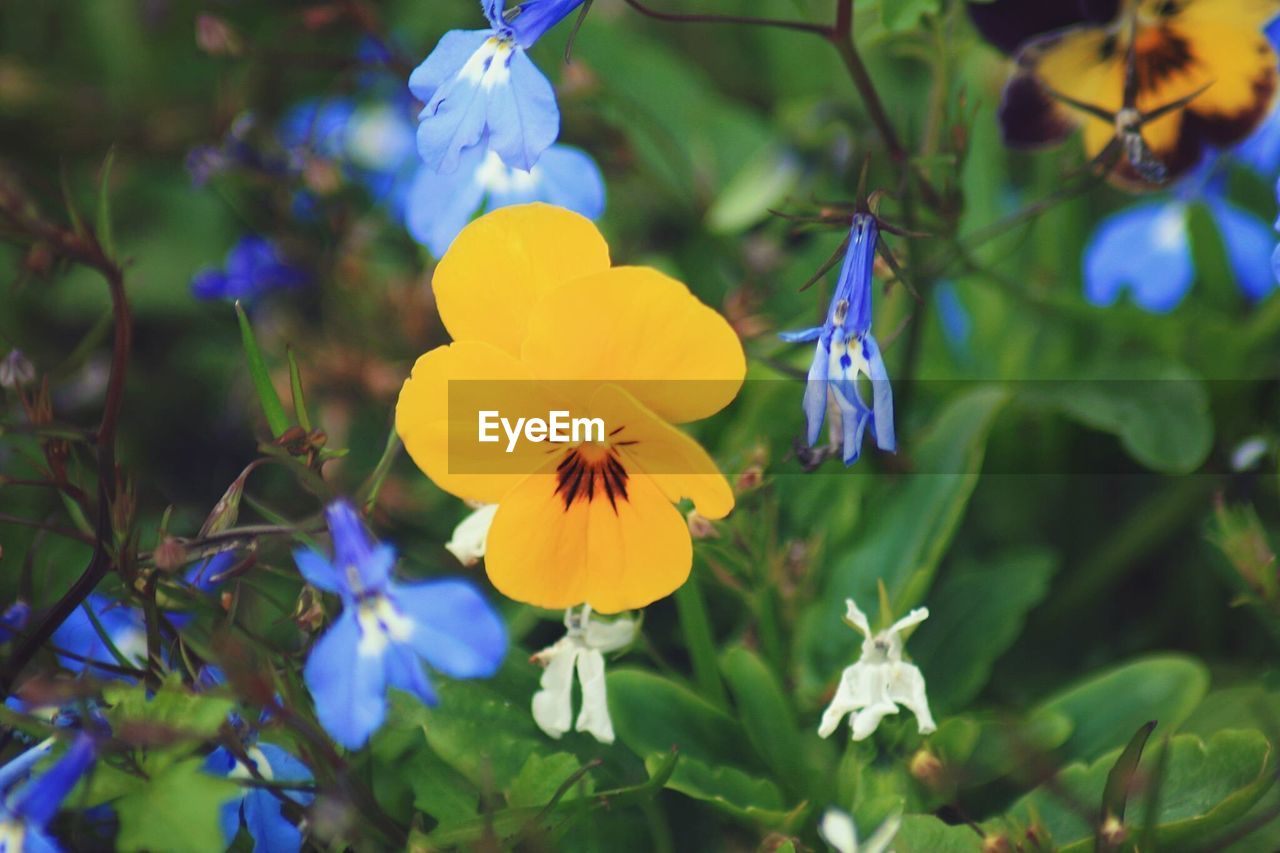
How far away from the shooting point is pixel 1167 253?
1.02 m

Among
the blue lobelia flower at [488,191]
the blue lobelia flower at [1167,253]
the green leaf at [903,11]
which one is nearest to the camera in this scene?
the green leaf at [903,11]

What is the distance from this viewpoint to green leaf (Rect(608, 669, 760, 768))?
752 millimetres

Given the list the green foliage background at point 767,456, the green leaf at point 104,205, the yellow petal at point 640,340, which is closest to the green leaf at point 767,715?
the green foliage background at point 767,456

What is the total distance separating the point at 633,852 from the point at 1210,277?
0.66m

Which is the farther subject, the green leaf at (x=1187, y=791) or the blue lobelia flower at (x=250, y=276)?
the blue lobelia flower at (x=250, y=276)

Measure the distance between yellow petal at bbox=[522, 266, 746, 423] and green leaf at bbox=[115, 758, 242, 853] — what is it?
23 cm

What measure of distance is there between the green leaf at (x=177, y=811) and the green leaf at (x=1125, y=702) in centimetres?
49

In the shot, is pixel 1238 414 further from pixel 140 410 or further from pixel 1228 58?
pixel 140 410

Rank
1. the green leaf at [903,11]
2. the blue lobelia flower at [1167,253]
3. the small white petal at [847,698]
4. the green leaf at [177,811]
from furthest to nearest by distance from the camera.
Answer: the blue lobelia flower at [1167,253], the green leaf at [903,11], the small white petal at [847,698], the green leaf at [177,811]

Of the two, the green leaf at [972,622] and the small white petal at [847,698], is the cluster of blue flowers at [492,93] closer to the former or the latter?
the small white petal at [847,698]

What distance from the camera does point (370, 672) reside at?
553 mm

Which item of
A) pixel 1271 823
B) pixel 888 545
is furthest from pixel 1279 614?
pixel 888 545

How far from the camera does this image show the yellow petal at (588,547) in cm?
61

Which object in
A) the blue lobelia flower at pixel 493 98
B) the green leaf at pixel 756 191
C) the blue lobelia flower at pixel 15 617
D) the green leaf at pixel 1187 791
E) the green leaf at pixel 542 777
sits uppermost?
the green leaf at pixel 756 191
